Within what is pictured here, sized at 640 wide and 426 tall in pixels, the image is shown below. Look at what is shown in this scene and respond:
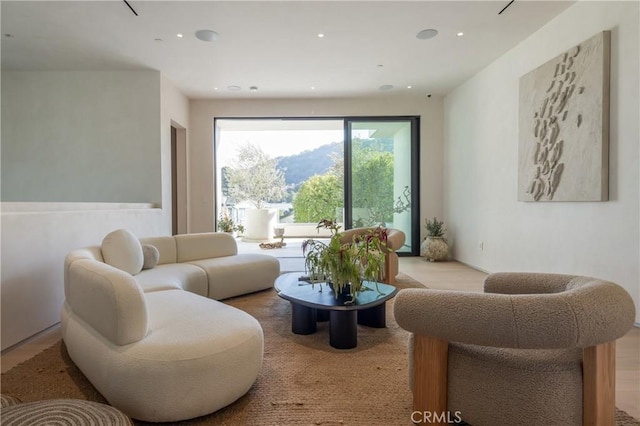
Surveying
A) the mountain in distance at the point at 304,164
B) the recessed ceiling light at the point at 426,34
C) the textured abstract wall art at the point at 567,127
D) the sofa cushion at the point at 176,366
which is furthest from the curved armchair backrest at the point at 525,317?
the mountain in distance at the point at 304,164

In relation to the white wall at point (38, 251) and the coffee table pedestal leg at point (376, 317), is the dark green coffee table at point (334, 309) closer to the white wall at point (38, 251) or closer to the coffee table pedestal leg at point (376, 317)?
the coffee table pedestal leg at point (376, 317)

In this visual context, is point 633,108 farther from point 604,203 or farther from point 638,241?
point 638,241

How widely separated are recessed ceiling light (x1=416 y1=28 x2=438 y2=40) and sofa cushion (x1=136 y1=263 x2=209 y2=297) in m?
3.53

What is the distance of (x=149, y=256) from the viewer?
316 centimetres

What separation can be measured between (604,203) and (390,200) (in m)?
3.56

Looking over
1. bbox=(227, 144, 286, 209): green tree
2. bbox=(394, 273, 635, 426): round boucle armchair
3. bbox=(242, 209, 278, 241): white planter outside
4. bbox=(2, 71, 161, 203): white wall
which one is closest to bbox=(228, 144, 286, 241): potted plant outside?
bbox=(227, 144, 286, 209): green tree

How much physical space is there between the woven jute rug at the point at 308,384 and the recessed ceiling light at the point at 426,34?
3.23 m

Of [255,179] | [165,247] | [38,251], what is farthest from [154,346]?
[255,179]

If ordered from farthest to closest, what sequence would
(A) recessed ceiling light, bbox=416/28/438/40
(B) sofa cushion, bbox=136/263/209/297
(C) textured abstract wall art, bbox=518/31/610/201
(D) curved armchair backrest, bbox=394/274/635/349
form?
(A) recessed ceiling light, bbox=416/28/438/40 → (C) textured abstract wall art, bbox=518/31/610/201 → (B) sofa cushion, bbox=136/263/209/297 → (D) curved armchair backrest, bbox=394/274/635/349

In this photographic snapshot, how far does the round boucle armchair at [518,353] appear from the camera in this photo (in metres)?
1.08

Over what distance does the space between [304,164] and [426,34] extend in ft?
35.8

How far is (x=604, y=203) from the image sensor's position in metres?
2.85

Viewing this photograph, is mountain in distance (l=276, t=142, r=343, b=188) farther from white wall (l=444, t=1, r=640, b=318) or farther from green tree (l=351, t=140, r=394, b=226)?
white wall (l=444, t=1, r=640, b=318)

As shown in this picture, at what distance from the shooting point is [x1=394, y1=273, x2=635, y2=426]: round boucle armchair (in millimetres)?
1078
